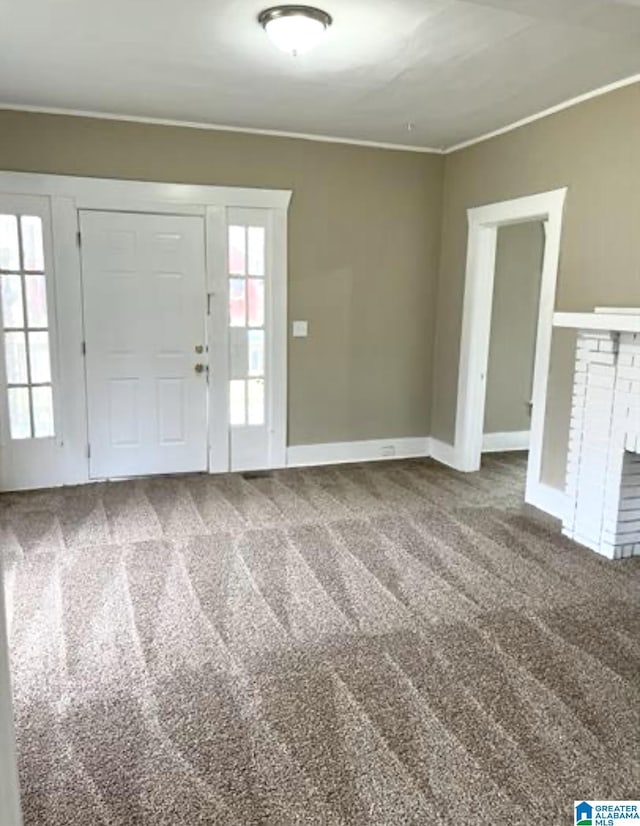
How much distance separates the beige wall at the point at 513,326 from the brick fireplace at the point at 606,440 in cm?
206

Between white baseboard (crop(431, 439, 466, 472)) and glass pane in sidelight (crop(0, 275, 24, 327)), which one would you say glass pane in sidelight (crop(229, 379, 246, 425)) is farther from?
white baseboard (crop(431, 439, 466, 472))

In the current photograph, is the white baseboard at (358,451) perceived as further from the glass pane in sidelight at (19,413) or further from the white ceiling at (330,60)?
the white ceiling at (330,60)

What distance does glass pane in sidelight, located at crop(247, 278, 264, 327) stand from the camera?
193 inches

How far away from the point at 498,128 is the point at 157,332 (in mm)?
2954

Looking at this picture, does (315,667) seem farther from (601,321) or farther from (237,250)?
(237,250)

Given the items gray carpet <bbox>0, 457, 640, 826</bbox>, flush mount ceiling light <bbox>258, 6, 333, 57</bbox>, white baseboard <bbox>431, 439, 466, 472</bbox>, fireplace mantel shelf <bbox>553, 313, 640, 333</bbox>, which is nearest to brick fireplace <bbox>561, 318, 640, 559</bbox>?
fireplace mantel shelf <bbox>553, 313, 640, 333</bbox>

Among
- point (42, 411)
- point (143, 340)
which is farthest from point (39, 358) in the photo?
point (143, 340)

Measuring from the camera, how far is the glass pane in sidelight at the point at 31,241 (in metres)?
4.28

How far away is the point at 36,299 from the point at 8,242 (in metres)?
0.42

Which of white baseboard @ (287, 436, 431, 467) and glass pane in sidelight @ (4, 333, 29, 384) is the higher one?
glass pane in sidelight @ (4, 333, 29, 384)

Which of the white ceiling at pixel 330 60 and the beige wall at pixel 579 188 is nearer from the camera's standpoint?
the white ceiling at pixel 330 60
